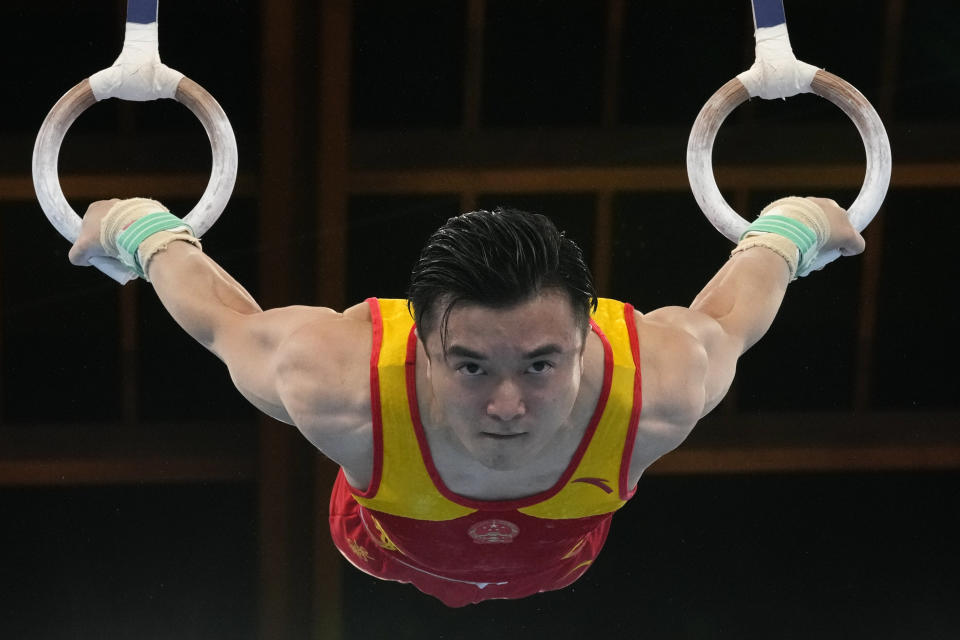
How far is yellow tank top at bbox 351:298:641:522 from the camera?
2160 mm

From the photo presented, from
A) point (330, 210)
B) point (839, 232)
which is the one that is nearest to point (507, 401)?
point (839, 232)

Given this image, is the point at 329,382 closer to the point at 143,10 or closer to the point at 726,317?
the point at 726,317

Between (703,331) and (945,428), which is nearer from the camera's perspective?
(703,331)

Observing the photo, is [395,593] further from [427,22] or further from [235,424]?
[427,22]

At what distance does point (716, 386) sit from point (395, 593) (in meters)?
2.50

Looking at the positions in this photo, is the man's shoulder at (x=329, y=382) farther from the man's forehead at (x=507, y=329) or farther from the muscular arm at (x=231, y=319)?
the man's forehead at (x=507, y=329)

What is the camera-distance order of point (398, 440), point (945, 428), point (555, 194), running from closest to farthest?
point (398, 440)
point (555, 194)
point (945, 428)

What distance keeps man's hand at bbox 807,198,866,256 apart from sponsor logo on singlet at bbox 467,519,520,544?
81cm

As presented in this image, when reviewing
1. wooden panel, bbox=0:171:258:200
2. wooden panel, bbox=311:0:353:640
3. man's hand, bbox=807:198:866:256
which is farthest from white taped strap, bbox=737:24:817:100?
wooden panel, bbox=0:171:258:200

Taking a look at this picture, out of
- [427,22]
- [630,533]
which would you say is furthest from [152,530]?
[427,22]

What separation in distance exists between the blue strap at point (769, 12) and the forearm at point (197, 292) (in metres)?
1.12

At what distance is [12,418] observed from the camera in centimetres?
458

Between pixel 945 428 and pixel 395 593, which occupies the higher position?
pixel 945 428

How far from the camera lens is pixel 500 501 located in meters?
2.34
